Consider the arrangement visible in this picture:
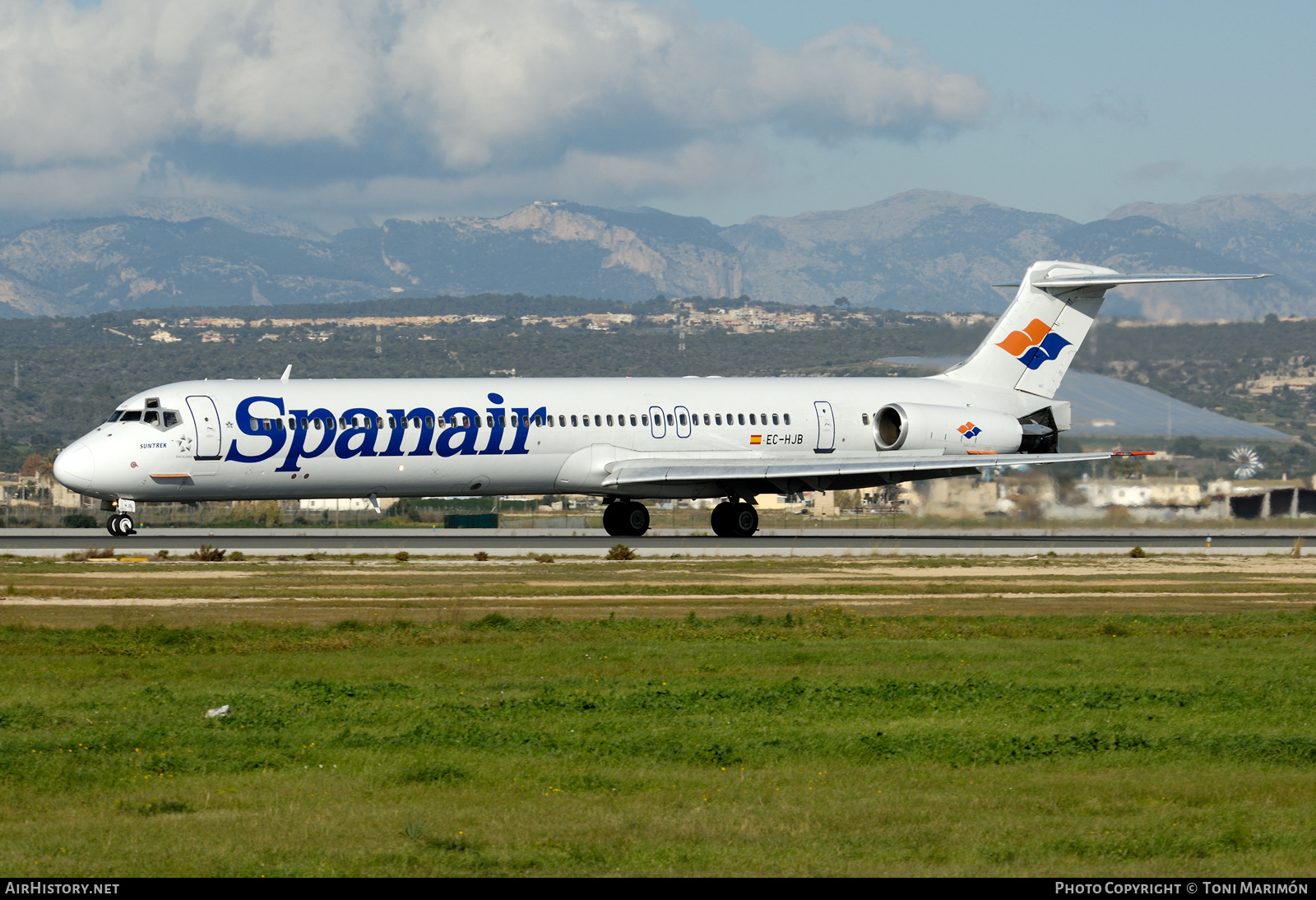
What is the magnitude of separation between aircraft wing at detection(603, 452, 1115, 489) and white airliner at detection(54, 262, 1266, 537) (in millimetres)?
71

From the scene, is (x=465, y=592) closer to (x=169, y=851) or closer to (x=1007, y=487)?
(x=169, y=851)

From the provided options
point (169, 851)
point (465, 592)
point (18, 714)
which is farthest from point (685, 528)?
point (169, 851)

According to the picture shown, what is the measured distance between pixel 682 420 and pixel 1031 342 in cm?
1322

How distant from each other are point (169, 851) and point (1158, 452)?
55.0 metres

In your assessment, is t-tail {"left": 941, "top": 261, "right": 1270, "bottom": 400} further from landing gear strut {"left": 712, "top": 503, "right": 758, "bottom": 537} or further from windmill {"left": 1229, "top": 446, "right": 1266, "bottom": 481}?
windmill {"left": 1229, "top": 446, "right": 1266, "bottom": 481}

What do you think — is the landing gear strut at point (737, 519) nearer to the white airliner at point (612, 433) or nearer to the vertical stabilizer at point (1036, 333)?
the white airliner at point (612, 433)

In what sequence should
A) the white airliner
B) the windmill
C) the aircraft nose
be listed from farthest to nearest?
the windmill, the white airliner, the aircraft nose

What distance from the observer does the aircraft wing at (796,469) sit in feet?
154

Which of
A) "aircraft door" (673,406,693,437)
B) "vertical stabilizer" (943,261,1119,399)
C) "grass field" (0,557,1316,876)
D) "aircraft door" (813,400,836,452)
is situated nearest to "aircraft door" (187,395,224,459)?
"grass field" (0,557,1316,876)

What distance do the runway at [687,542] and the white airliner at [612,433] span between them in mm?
1653

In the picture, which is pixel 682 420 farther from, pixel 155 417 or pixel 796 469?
pixel 155 417

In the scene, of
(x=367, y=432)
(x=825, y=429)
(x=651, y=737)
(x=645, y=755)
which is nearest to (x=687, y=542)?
(x=825, y=429)

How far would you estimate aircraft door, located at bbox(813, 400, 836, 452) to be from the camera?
5131cm

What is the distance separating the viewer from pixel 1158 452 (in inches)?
2429
